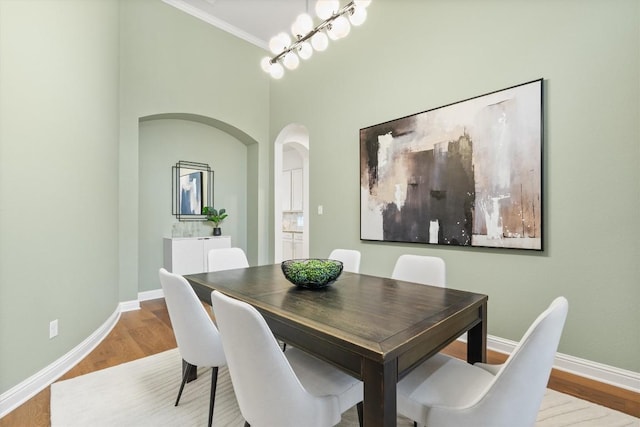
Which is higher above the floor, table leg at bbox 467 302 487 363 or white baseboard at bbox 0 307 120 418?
table leg at bbox 467 302 487 363

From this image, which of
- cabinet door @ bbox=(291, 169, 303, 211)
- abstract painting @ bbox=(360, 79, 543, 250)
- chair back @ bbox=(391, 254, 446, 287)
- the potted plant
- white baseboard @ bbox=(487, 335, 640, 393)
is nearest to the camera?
white baseboard @ bbox=(487, 335, 640, 393)

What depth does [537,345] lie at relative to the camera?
88 cm

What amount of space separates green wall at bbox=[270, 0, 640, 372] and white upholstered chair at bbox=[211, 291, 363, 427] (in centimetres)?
194

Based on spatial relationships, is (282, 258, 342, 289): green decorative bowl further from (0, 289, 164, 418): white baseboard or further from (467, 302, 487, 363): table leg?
(0, 289, 164, 418): white baseboard

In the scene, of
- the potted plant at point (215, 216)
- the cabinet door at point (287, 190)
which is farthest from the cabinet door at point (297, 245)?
the potted plant at point (215, 216)

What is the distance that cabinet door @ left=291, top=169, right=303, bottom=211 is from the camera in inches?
268

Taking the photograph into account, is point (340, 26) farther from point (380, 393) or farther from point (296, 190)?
point (296, 190)

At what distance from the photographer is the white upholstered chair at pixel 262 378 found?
954mm

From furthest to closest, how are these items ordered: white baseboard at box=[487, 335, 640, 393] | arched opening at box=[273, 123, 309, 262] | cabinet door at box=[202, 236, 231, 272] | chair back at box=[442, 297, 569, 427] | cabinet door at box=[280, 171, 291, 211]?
cabinet door at box=[280, 171, 291, 211] → arched opening at box=[273, 123, 309, 262] → cabinet door at box=[202, 236, 231, 272] → white baseboard at box=[487, 335, 640, 393] → chair back at box=[442, 297, 569, 427]

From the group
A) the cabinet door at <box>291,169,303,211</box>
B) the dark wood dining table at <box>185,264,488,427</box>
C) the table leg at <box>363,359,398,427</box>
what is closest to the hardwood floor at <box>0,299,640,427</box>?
the dark wood dining table at <box>185,264,488,427</box>

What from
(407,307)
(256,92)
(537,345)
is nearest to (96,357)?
(407,307)

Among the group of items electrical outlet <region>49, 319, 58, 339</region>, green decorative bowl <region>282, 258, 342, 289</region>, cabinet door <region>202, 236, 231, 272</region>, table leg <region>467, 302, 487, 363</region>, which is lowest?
electrical outlet <region>49, 319, 58, 339</region>

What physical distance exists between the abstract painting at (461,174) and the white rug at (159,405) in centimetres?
106

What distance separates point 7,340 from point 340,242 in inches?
113
